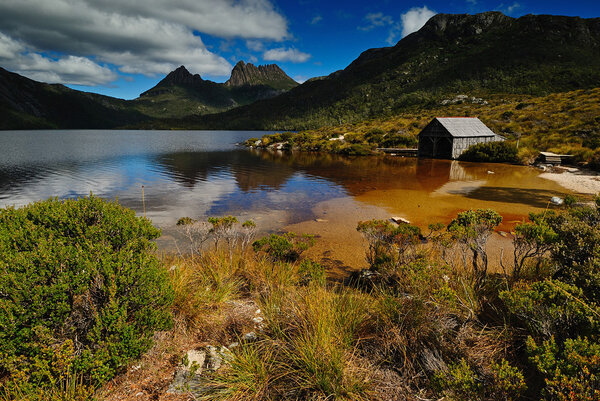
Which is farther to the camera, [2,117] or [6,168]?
[2,117]

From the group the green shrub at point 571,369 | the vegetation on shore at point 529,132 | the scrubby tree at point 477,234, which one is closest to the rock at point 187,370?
the green shrub at point 571,369

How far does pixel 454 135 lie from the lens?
3944 cm

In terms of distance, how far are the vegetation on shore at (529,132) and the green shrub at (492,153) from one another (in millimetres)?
1050

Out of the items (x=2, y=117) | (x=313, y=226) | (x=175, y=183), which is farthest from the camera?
(x=2, y=117)

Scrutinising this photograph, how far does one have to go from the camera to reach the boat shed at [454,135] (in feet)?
132

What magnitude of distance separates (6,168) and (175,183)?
24608 millimetres

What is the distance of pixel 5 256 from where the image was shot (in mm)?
3498

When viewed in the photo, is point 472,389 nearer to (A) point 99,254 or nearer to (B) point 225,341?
(B) point 225,341

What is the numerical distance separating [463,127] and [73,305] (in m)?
48.2

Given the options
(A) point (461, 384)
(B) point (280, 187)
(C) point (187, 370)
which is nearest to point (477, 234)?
(A) point (461, 384)

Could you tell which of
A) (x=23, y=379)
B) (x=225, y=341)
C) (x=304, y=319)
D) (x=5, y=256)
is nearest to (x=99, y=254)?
(x=5, y=256)

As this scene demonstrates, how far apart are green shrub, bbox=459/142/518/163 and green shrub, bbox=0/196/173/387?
44142mm

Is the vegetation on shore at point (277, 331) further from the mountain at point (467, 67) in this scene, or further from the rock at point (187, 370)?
the mountain at point (467, 67)

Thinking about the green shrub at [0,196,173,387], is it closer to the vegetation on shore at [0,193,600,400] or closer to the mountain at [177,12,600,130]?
the vegetation on shore at [0,193,600,400]
